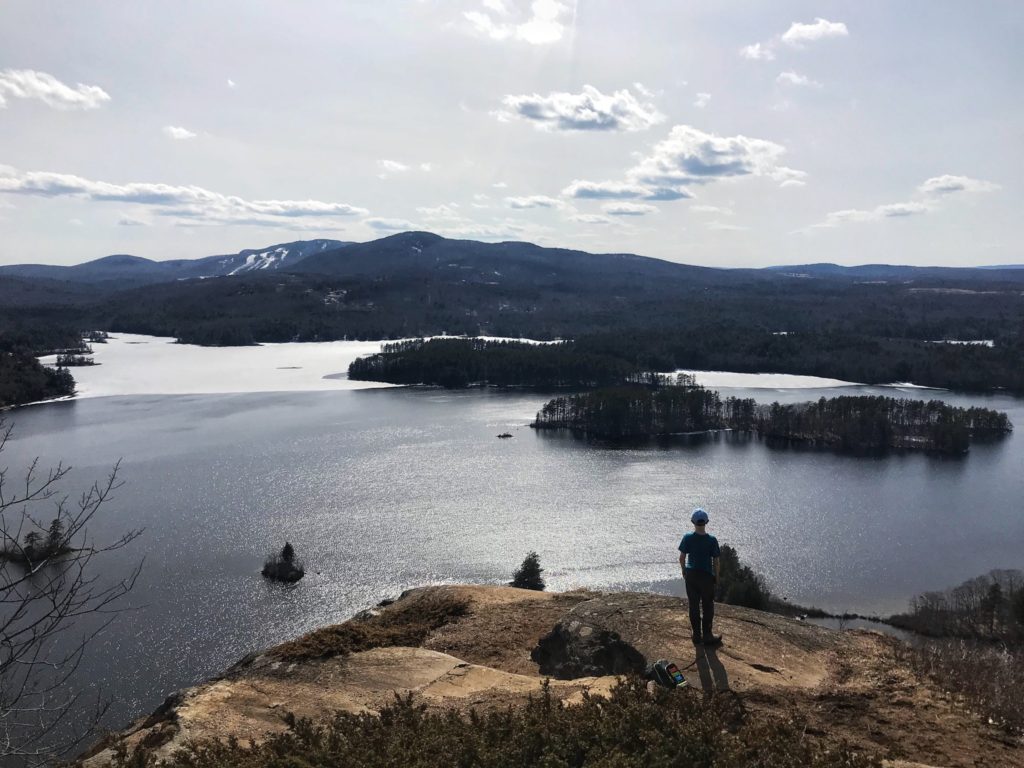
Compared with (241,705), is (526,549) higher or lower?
lower

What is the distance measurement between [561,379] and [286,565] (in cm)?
8091

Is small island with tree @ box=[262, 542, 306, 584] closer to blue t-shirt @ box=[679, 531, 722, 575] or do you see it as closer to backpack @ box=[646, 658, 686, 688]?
blue t-shirt @ box=[679, 531, 722, 575]

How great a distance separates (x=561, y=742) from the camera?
711 cm

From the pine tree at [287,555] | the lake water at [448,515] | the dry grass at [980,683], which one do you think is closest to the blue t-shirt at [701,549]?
the dry grass at [980,683]

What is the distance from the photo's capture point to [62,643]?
107 feet

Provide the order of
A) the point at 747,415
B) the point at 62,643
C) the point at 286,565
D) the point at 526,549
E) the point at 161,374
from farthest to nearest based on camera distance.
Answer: the point at 161,374 < the point at 747,415 < the point at 526,549 < the point at 286,565 < the point at 62,643

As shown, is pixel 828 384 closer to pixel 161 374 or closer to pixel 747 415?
pixel 747 415

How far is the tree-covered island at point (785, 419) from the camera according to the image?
7894 centimetres

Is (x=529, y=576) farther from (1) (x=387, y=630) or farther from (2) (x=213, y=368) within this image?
(2) (x=213, y=368)

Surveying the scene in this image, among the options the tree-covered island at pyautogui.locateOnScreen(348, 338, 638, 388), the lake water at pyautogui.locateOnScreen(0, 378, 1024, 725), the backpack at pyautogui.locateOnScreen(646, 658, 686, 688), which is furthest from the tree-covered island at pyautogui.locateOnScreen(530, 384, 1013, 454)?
the backpack at pyautogui.locateOnScreen(646, 658, 686, 688)

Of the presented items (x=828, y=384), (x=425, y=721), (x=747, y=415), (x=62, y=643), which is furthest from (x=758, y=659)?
(x=828, y=384)

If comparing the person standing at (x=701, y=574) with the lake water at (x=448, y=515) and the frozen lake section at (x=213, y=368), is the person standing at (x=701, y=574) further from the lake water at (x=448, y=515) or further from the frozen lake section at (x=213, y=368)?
the frozen lake section at (x=213, y=368)

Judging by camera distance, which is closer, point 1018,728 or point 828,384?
point 1018,728

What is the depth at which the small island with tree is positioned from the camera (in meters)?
39.2
